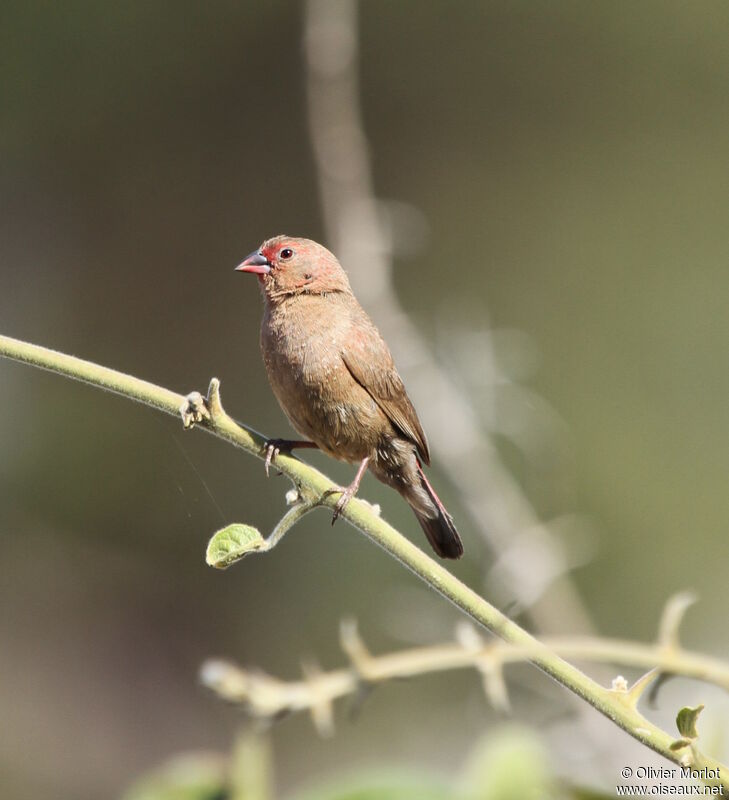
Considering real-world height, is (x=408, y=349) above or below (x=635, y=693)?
above

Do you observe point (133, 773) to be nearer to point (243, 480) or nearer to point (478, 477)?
point (243, 480)

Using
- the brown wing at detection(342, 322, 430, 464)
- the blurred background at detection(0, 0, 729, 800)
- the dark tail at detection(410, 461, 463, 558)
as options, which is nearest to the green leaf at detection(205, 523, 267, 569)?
the brown wing at detection(342, 322, 430, 464)

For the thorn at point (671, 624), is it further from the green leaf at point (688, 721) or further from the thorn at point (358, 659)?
the thorn at point (358, 659)

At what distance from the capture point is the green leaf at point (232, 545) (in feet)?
4.68

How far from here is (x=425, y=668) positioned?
1.32 m

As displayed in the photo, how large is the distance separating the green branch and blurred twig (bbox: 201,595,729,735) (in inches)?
1.3

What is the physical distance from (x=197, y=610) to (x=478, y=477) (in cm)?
553

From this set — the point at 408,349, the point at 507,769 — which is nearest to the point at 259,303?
the point at 408,349

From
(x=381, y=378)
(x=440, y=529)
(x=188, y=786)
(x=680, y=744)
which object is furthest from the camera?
(x=440, y=529)

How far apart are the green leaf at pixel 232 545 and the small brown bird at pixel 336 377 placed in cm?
169

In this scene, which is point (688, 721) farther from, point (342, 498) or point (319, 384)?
point (319, 384)

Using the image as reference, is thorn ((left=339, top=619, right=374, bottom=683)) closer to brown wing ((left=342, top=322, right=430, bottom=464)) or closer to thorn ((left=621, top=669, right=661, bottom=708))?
thorn ((left=621, top=669, right=661, bottom=708))

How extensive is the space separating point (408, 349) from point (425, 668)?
84.4 inches

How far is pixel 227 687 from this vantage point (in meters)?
1.21
